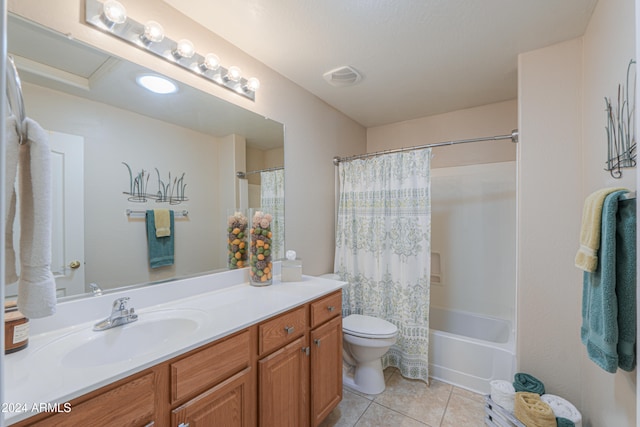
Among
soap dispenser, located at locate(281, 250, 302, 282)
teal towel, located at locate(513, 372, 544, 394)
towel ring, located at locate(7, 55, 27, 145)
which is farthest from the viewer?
soap dispenser, located at locate(281, 250, 302, 282)

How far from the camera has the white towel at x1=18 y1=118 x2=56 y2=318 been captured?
22.2 inches

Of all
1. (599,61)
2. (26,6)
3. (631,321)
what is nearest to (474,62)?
(599,61)

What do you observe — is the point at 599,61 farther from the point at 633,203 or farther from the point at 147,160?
the point at 147,160

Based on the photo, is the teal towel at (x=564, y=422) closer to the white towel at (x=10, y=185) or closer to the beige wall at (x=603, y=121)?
the beige wall at (x=603, y=121)

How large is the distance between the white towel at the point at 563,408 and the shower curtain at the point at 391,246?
740mm

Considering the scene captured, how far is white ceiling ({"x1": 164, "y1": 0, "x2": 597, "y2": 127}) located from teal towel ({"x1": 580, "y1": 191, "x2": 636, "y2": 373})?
1.15 meters

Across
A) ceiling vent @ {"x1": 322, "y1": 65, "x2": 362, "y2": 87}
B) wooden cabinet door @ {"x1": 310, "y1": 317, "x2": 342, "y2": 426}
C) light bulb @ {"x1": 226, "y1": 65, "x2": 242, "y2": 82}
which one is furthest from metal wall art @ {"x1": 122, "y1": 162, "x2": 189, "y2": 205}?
ceiling vent @ {"x1": 322, "y1": 65, "x2": 362, "y2": 87}

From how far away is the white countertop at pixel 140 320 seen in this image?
681 mm

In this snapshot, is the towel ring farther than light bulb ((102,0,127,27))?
No

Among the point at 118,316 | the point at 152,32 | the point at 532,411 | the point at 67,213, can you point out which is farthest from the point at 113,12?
the point at 532,411

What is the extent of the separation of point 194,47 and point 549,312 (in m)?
2.67

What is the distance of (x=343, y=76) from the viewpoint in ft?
6.56

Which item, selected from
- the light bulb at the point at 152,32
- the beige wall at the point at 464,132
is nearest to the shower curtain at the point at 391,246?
the beige wall at the point at 464,132

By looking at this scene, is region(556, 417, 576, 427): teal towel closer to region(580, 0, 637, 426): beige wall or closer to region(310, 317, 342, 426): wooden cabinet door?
region(580, 0, 637, 426): beige wall
